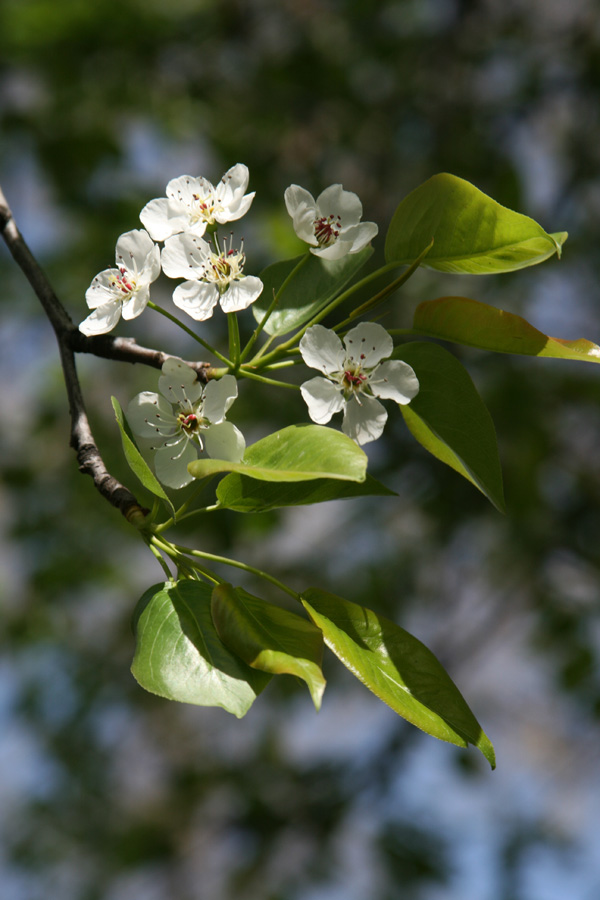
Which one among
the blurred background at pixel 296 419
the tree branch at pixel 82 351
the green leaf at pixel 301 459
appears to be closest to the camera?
the green leaf at pixel 301 459

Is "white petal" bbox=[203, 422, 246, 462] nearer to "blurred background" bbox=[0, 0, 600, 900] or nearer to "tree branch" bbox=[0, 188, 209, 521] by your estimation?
"tree branch" bbox=[0, 188, 209, 521]

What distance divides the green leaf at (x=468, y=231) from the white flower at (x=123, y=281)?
0.16m

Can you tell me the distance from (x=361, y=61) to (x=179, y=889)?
269cm

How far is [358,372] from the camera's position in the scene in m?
0.46

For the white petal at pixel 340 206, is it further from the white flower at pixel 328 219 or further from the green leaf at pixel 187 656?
the green leaf at pixel 187 656

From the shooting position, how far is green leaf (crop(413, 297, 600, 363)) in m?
0.43

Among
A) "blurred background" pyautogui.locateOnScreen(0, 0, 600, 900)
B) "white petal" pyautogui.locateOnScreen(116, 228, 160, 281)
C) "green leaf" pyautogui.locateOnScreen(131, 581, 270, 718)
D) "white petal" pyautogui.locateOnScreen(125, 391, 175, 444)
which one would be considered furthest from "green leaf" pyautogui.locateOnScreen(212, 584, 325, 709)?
"blurred background" pyautogui.locateOnScreen(0, 0, 600, 900)

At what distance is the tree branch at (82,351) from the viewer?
0.46 meters

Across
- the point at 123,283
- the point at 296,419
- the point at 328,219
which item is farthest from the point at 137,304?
the point at 296,419

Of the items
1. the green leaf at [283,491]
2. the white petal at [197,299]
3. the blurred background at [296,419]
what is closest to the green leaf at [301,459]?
the green leaf at [283,491]

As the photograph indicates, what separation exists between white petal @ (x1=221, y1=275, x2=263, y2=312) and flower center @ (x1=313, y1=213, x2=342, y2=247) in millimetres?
58

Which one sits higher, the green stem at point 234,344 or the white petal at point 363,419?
the green stem at point 234,344

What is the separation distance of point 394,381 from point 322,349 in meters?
0.05

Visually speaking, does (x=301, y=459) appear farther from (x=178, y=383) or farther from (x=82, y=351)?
(x=82, y=351)
